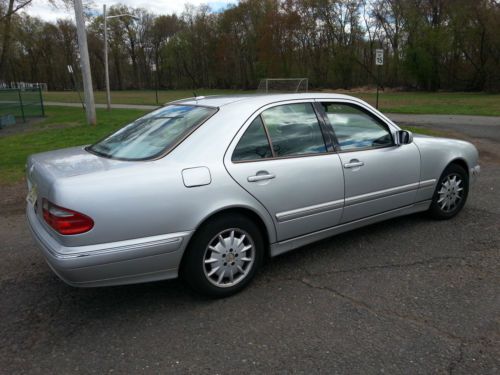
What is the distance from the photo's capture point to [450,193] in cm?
476

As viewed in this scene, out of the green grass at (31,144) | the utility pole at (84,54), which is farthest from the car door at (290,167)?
the utility pole at (84,54)

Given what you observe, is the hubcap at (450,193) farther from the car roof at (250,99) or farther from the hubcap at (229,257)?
the hubcap at (229,257)

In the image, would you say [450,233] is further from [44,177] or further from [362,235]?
[44,177]

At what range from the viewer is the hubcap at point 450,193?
4.68 metres

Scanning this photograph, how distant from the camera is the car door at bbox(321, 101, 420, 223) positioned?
3842 millimetres

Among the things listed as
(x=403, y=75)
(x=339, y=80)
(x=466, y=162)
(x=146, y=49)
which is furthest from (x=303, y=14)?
(x=466, y=162)

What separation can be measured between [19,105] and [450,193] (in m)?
19.9

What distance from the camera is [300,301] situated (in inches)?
125

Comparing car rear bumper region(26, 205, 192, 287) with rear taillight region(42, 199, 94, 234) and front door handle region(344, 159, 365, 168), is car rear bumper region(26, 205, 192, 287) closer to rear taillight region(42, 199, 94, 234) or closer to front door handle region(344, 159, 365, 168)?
rear taillight region(42, 199, 94, 234)

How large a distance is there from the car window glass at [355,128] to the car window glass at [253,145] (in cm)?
78

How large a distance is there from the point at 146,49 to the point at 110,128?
7552cm

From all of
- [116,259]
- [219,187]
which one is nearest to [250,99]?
[219,187]

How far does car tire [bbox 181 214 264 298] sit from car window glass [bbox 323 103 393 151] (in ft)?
4.04

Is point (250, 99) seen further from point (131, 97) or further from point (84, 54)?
point (131, 97)
